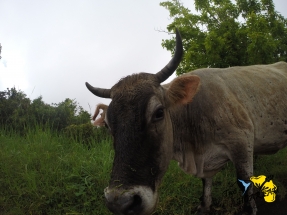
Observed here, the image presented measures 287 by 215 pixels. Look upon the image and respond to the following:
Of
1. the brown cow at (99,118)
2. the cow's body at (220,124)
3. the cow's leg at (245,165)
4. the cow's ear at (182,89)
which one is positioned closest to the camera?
the cow's ear at (182,89)

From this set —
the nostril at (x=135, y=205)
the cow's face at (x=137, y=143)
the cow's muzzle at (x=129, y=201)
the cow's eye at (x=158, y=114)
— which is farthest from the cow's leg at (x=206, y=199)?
the nostril at (x=135, y=205)

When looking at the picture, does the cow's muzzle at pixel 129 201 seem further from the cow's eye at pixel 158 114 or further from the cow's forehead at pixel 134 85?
the cow's forehead at pixel 134 85

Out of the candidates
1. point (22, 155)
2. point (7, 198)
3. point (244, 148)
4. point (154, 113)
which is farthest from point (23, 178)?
point (244, 148)

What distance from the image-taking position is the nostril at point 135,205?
9.32ft

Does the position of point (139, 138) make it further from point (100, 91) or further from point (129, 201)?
point (100, 91)

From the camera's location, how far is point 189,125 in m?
4.46

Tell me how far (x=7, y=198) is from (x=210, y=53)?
1168 cm

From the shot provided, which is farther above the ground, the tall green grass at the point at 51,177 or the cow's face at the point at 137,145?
the cow's face at the point at 137,145

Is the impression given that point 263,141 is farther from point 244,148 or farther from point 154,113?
point 154,113

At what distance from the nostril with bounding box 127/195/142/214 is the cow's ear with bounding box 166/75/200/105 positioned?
1.44m

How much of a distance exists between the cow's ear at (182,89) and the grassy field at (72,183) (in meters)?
1.98

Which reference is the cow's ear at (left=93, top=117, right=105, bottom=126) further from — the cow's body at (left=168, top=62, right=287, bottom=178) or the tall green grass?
the tall green grass

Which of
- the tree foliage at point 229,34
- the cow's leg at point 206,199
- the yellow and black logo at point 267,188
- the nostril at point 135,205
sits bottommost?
the cow's leg at point 206,199

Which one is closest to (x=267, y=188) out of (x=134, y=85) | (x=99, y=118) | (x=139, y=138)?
(x=139, y=138)
